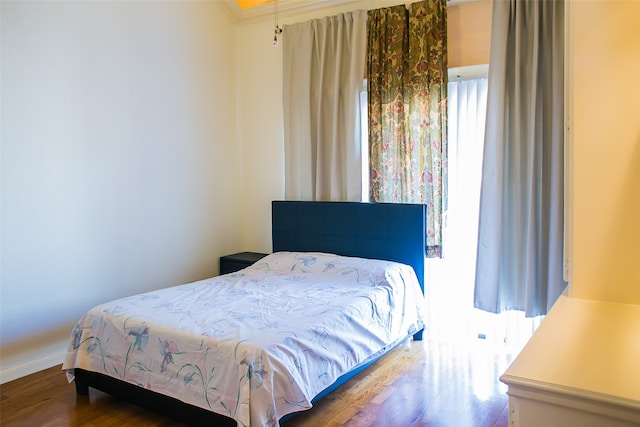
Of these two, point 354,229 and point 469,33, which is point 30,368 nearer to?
point 354,229

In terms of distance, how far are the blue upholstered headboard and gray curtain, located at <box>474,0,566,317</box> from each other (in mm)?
485

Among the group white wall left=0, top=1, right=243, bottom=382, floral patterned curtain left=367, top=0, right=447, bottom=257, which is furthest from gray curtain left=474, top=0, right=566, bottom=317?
white wall left=0, top=1, right=243, bottom=382

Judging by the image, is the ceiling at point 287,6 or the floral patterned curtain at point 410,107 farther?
the ceiling at point 287,6

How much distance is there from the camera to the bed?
2.25 meters

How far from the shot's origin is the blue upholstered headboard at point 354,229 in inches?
145

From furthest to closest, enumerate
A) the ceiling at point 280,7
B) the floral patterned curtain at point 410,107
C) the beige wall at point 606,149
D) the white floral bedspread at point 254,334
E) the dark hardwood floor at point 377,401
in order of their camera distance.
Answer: the ceiling at point 280,7 → the floral patterned curtain at point 410,107 → the dark hardwood floor at point 377,401 → the white floral bedspread at point 254,334 → the beige wall at point 606,149

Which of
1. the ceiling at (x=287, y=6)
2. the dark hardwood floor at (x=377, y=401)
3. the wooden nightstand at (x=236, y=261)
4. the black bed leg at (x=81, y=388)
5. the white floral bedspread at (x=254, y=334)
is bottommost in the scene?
the dark hardwood floor at (x=377, y=401)

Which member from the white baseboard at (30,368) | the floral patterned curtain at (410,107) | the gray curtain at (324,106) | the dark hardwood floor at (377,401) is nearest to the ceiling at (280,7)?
the gray curtain at (324,106)

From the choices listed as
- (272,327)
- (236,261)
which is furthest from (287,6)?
(272,327)

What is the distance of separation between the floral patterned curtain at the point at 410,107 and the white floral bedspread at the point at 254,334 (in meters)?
0.63

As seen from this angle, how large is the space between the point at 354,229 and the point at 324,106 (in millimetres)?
1104

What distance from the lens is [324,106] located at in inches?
165

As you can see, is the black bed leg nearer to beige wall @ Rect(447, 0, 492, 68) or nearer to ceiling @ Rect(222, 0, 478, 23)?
ceiling @ Rect(222, 0, 478, 23)

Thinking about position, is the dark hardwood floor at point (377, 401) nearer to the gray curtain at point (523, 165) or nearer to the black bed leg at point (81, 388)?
the black bed leg at point (81, 388)
